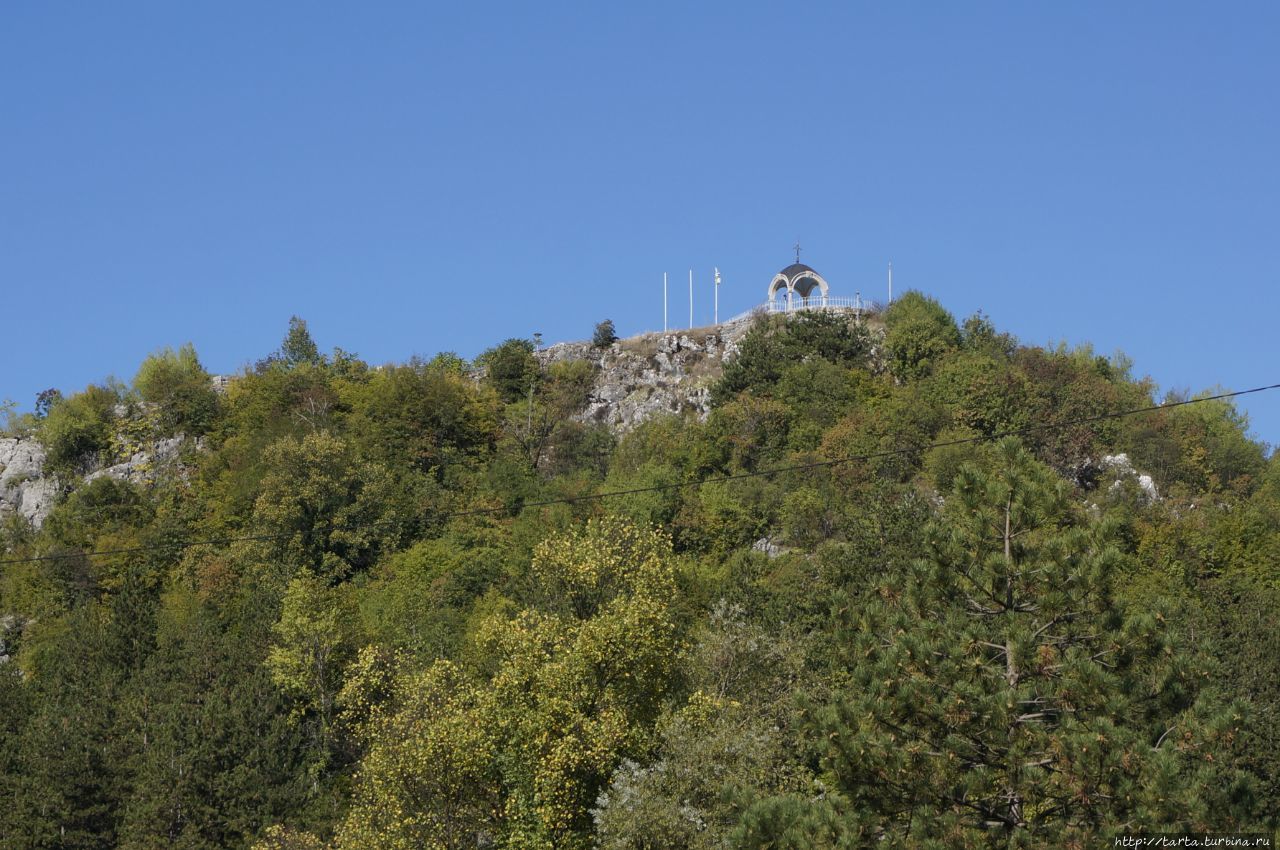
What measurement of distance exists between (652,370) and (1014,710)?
211ft

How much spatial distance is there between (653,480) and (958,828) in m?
47.0

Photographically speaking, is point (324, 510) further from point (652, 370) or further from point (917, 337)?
point (917, 337)

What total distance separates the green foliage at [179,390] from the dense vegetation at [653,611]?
187 mm

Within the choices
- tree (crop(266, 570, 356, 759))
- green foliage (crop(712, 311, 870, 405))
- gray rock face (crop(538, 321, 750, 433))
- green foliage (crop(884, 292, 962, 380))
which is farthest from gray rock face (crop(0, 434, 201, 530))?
green foliage (crop(884, 292, 962, 380))

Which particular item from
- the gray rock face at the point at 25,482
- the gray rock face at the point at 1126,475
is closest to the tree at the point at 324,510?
the gray rock face at the point at 25,482

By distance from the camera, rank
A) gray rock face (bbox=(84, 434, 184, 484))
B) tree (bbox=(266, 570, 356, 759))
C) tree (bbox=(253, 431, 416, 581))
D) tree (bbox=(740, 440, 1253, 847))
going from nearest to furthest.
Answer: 1. tree (bbox=(740, 440, 1253, 847))
2. tree (bbox=(266, 570, 356, 759))
3. tree (bbox=(253, 431, 416, 581))
4. gray rock face (bbox=(84, 434, 184, 484))

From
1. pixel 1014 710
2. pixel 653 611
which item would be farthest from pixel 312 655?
pixel 1014 710

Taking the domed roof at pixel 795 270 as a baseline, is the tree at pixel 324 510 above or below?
below

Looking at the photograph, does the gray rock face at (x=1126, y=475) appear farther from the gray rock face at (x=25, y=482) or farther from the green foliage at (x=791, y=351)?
the gray rock face at (x=25, y=482)

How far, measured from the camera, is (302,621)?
58531mm

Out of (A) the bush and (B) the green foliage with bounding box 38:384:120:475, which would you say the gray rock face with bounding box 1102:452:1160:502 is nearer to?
(A) the bush

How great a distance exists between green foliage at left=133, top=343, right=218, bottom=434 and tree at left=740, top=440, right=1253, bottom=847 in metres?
68.1

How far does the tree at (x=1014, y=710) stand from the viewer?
78.1ft

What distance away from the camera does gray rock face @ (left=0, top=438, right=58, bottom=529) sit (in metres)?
88.9
